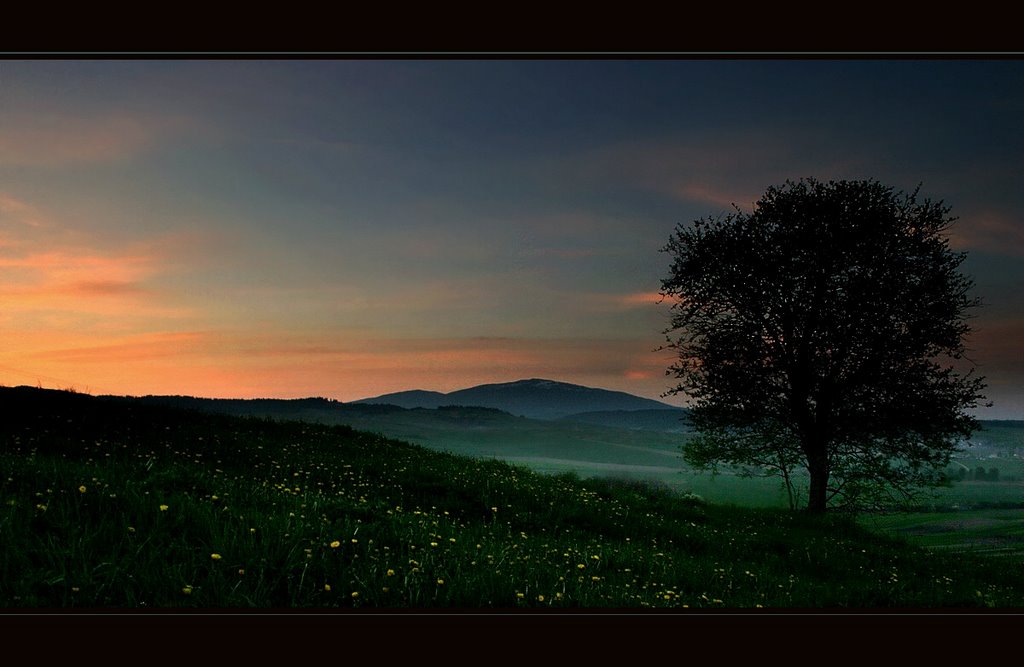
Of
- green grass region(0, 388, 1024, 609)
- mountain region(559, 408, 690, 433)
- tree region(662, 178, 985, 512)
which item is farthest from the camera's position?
mountain region(559, 408, 690, 433)

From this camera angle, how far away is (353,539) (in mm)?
6637

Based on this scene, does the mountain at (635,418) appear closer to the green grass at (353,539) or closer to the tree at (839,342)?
the tree at (839,342)

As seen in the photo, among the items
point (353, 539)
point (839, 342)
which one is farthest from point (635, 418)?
point (353, 539)

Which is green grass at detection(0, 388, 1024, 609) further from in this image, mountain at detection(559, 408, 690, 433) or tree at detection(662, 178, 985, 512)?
mountain at detection(559, 408, 690, 433)

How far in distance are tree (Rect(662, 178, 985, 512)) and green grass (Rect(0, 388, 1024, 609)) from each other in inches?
130

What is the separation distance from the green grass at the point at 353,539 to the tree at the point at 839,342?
10.8ft

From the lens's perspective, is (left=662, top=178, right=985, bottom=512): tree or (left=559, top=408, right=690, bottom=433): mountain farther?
(left=559, top=408, right=690, bottom=433): mountain

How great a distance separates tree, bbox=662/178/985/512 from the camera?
17594 mm

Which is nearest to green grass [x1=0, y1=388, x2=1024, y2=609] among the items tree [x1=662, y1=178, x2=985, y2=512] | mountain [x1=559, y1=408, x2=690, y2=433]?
tree [x1=662, y1=178, x2=985, y2=512]

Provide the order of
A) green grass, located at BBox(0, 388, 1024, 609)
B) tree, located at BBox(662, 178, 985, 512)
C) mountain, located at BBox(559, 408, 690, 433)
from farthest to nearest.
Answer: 1. mountain, located at BBox(559, 408, 690, 433)
2. tree, located at BBox(662, 178, 985, 512)
3. green grass, located at BBox(0, 388, 1024, 609)
